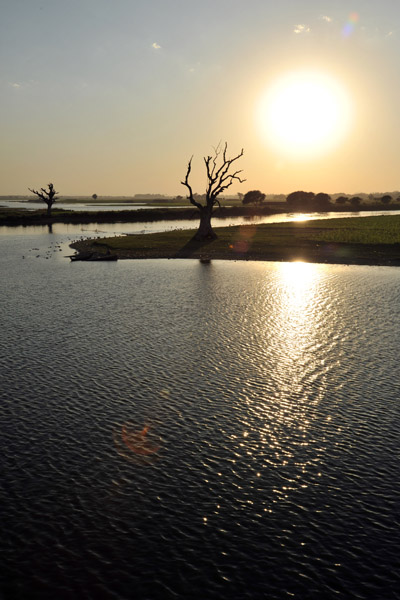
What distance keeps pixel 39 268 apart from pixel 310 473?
41255mm

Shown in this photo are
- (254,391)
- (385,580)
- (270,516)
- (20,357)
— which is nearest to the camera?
(385,580)

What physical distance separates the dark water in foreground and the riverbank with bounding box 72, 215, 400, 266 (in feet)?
87.3

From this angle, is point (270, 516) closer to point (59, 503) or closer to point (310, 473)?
point (310, 473)

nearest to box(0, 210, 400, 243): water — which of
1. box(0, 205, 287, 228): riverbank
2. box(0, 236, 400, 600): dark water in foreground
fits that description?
box(0, 205, 287, 228): riverbank

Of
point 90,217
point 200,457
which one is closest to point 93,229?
point 90,217

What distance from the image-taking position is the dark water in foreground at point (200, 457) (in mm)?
9266

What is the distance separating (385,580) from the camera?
Answer: 9.02m

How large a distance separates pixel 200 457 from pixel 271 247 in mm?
50399

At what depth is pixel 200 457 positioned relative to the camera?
13.2m

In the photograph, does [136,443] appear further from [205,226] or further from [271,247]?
[205,226]

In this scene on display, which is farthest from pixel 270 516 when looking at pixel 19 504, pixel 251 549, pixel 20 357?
pixel 20 357

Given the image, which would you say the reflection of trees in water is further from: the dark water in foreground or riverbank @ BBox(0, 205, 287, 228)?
riverbank @ BBox(0, 205, 287, 228)

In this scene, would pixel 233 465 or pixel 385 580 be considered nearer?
pixel 385 580

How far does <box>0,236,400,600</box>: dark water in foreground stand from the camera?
927 centimetres
